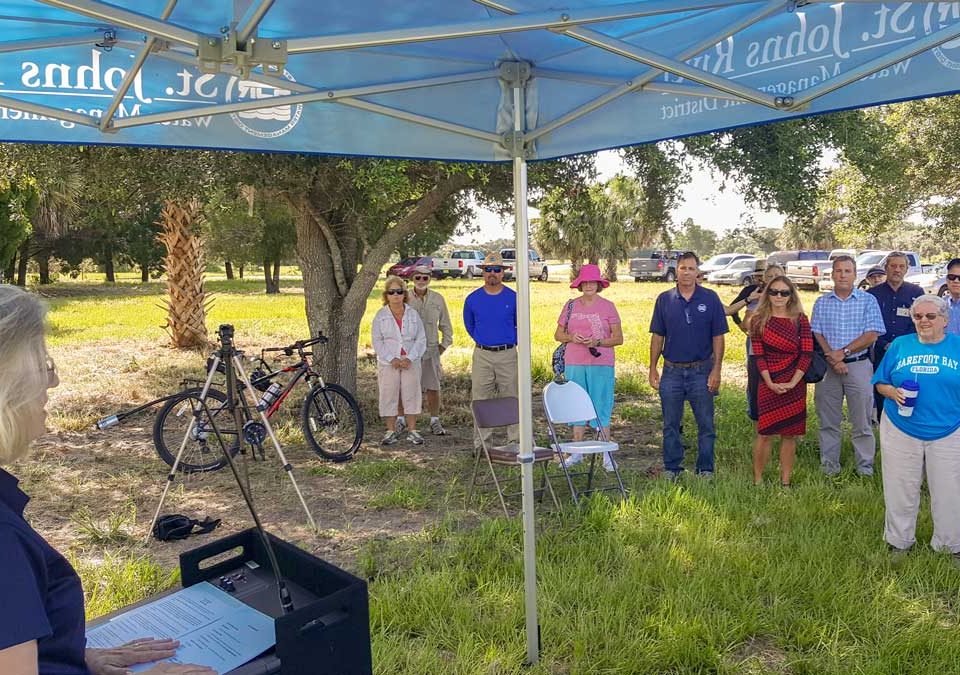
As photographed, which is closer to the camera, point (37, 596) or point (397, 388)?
point (37, 596)

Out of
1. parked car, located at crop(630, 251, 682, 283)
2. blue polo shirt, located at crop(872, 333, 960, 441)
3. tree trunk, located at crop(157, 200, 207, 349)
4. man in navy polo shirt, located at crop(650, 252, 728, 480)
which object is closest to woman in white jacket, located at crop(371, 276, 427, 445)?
man in navy polo shirt, located at crop(650, 252, 728, 480)

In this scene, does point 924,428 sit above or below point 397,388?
above

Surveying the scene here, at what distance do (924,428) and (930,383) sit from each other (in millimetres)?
286

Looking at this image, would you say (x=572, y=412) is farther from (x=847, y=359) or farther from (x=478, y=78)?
(x=478, y=78)

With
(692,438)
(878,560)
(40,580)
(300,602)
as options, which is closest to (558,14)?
(300,602)

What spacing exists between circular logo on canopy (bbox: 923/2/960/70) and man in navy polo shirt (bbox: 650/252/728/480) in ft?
11.4

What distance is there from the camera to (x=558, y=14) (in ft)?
8.39

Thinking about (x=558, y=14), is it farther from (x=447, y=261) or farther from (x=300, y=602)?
(x=447, y=261)

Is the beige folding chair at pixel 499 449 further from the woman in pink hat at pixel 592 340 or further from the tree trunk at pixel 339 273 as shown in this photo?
the tree trunk at pixel 339 273

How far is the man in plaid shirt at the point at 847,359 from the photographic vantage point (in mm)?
6559

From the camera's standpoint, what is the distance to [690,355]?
6.50 metres

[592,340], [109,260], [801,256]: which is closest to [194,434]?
[592,340]

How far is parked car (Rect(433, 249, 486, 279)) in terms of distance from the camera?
47500mm

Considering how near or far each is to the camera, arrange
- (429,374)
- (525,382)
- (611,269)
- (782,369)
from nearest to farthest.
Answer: (525,382) → (782,369) → (429,374) → (611,269)
